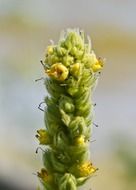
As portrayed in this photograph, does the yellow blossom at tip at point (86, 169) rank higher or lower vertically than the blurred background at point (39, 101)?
lower

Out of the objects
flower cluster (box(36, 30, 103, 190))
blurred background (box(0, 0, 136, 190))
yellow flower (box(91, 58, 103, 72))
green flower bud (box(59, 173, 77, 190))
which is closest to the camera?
green flower bud (box(59, 173, 77, 190))

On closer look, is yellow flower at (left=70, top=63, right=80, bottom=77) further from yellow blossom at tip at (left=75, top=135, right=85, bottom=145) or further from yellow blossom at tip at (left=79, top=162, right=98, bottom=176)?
yellow blossom at tip at (left=79, top=162, right=98, bottom=176)

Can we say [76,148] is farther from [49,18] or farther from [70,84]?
[49,18]

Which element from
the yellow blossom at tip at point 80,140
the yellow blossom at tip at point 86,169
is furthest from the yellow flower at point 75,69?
the yellow blossom at tip at point 86,169

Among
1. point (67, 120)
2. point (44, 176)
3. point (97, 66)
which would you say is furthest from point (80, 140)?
point (97, 66)

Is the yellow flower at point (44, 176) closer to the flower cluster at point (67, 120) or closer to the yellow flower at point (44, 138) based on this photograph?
the flower cluster at point (67, 120)

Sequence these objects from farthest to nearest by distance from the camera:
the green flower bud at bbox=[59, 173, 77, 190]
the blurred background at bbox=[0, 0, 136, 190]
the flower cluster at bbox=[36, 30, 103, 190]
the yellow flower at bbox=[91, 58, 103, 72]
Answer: the blurred background at bbox=[0, 0, 136, 190] → the yellow flower at bbox=[91, 58, 103, 72] → the flower cluster at bbox=[36, 30, 103, 190] → the green flower bud at bbox=[59, 173, 77, 190]

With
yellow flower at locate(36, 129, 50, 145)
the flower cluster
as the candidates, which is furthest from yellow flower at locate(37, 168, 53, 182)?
yellow flower at locate(36, 129, 50, 145)

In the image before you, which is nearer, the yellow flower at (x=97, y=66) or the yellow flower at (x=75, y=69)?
the yellow flower at (x=75, y=69)
